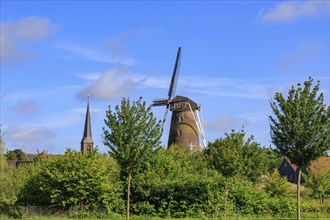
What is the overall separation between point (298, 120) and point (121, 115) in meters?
10.3

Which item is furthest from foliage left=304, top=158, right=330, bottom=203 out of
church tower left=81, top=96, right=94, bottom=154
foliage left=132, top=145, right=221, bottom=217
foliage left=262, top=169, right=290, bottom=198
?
church tower left=81, top=96, right=94, bottom=154

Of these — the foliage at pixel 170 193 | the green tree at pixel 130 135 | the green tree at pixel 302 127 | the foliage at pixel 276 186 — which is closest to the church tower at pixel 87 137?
the foliage at pixel 276 186

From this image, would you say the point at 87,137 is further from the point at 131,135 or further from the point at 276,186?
the point at 131,135

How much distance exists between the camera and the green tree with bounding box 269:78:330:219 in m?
25.1

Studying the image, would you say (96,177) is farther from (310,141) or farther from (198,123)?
(198,123)

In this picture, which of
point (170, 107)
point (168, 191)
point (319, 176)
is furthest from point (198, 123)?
point (168, 191)

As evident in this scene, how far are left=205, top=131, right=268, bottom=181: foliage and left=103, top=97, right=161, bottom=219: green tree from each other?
11086mm

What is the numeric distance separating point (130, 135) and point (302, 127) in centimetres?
969

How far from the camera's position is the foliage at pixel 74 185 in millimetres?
36531

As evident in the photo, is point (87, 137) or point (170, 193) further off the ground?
point (87, 137)

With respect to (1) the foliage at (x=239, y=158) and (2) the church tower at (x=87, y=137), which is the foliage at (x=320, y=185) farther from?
(2) the church tower at (x=87, y=137)

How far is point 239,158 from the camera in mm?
42406

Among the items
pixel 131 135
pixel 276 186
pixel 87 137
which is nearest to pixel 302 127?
pixel 131 135

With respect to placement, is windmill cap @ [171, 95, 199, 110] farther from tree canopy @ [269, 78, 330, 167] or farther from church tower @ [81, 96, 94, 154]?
tree canopy @ [269, 78, 330, 167]
